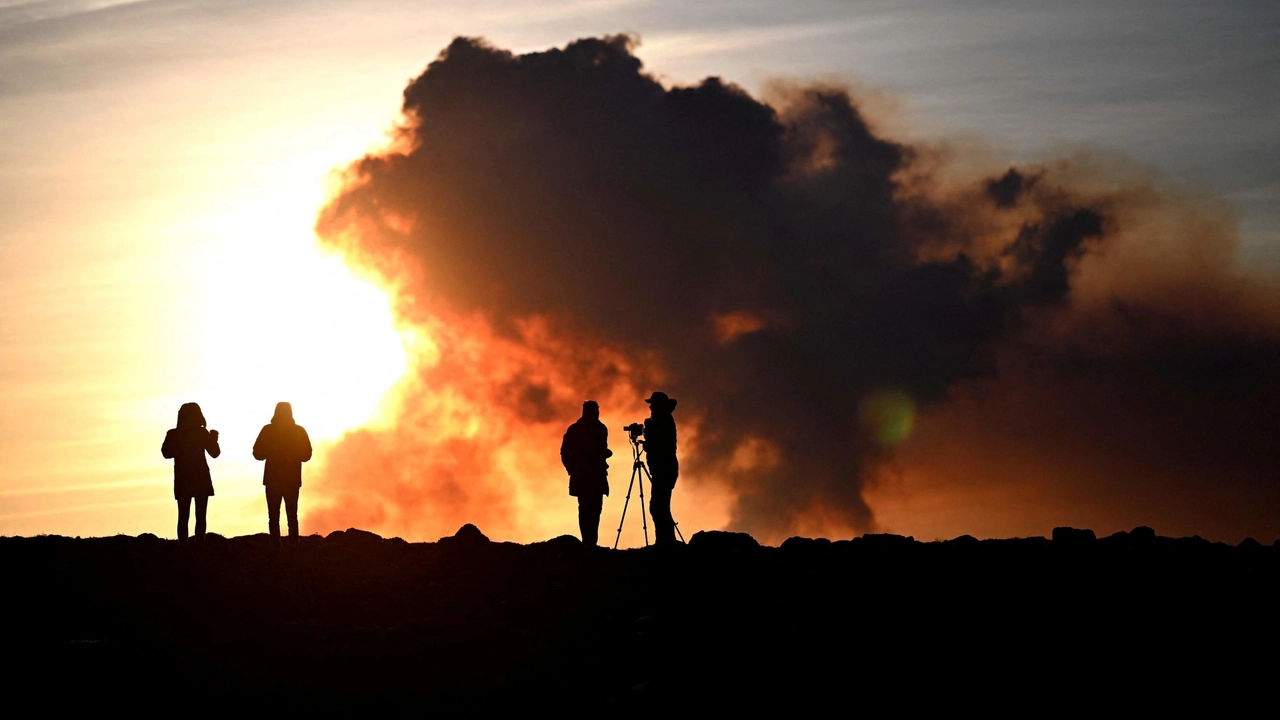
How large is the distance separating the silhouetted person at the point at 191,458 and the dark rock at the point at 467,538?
4.25m

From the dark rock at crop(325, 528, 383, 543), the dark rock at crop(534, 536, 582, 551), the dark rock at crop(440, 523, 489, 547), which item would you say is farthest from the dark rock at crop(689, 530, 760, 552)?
the dark rock at crop(325, 528, 383, 543)

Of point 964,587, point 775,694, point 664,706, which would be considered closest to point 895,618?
point 964,587

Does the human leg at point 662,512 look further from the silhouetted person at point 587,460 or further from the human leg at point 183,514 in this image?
the human leg at point 183,514

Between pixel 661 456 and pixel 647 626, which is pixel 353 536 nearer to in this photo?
pixel 661 456

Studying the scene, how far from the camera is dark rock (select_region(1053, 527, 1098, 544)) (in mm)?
24578

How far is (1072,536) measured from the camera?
2477cm

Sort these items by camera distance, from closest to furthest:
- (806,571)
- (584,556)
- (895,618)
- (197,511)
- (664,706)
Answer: (664,706) < (895,618) < (806,571) < (584,556) < (197,511)

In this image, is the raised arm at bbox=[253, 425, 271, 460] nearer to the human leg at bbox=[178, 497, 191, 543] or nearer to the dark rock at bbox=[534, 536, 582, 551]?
the human leg at bbox=[178, 497, 191, 543]

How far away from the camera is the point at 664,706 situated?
16031 mm

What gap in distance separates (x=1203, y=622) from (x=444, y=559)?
11.8 m

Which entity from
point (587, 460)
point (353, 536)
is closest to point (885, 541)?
point (587, 460)

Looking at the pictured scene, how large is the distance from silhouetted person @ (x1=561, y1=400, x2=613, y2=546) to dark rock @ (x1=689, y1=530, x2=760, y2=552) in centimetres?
214

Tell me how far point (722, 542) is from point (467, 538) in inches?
185

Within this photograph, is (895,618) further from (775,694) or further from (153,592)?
(153,592)
